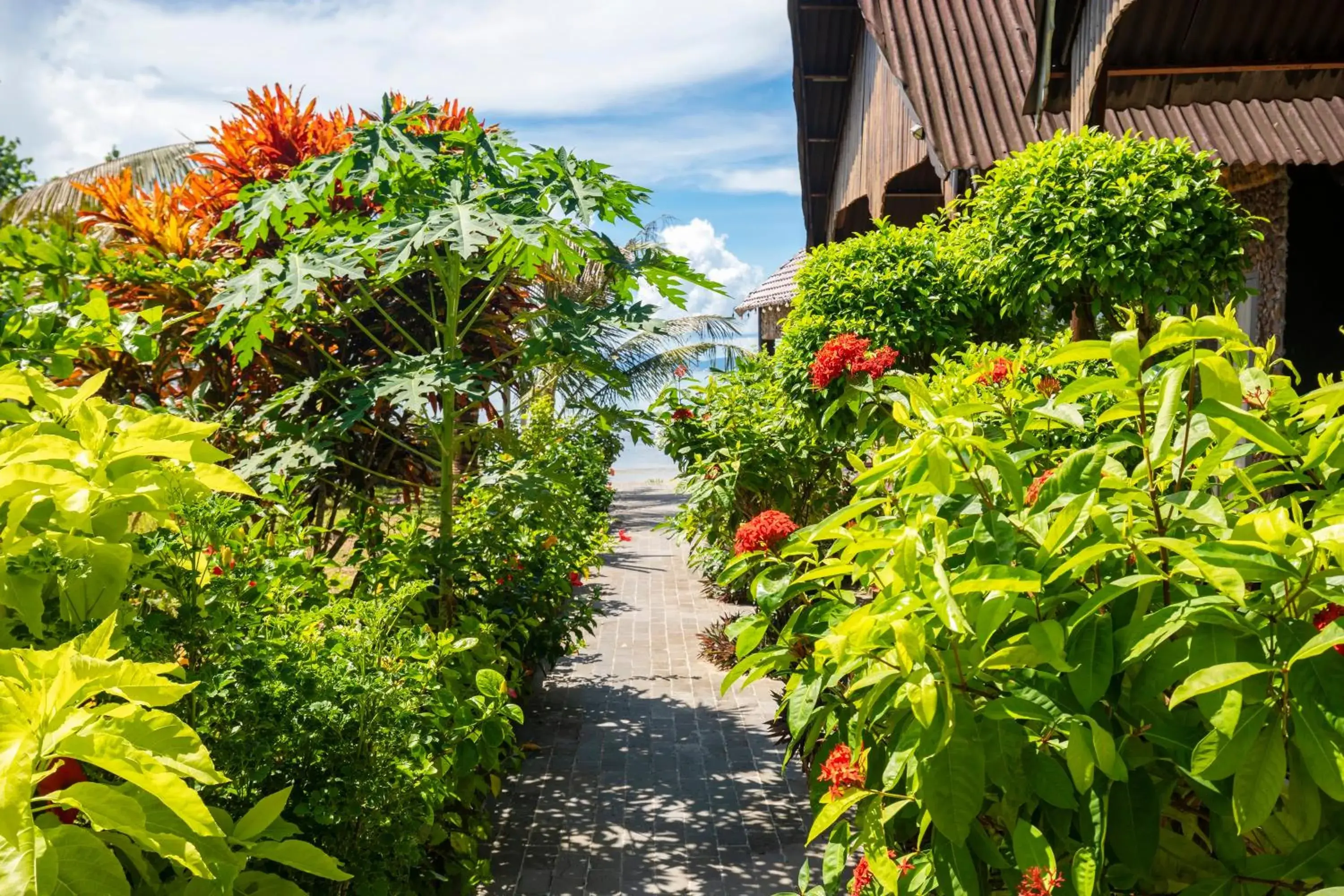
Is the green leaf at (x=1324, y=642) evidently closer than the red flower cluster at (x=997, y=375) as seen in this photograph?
Yes

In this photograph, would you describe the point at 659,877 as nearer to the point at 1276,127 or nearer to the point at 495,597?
the point at 495,597

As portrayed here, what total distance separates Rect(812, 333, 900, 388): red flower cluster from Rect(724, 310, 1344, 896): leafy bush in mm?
2384

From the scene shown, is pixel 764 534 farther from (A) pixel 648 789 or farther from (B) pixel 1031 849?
(A) pixel 648 789

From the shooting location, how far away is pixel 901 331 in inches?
209

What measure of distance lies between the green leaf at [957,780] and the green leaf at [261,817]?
1073mm

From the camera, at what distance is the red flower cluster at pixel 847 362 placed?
422 centimetres

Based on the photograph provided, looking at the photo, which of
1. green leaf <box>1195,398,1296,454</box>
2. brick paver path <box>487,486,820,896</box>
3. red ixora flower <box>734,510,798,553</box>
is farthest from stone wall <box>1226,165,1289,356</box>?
green leaf <box>1195,398,1296,454</box>

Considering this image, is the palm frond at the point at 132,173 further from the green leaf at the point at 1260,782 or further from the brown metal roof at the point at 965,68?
the green leaf at the point at 1260,782

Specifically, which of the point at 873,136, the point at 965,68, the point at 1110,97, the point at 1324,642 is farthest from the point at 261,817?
the point at 873,136

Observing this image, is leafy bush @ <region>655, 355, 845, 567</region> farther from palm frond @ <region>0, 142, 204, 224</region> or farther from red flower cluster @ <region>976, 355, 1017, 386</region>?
palm frond @ <region>0, 142, 204, 224</region>

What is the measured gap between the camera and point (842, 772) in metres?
1.80

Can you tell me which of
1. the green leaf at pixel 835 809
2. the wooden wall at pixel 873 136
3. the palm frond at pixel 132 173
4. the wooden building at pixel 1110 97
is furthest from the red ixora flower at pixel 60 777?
the palm frond at pixel 132 173

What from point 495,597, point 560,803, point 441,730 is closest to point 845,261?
point 495,597

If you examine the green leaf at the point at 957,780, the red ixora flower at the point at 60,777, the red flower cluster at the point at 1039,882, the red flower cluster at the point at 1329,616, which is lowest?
the red flower cluster at the point at 1039,882
